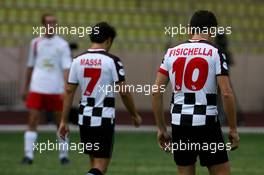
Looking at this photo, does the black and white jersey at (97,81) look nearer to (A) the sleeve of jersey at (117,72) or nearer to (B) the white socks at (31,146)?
(A) the sleeve of jersey at (117,72)

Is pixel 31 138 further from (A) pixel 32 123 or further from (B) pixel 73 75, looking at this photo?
(B) pixel 73 75

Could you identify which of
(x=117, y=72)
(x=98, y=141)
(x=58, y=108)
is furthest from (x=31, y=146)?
(x=117, y=72)

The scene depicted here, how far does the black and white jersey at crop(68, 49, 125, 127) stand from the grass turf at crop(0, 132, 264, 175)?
3087 millimetres

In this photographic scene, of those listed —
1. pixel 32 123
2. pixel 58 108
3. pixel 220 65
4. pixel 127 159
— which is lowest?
pixel 127 159

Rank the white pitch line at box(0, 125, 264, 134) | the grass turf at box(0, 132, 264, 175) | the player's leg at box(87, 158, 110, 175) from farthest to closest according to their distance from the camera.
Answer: the white pitch line at box(0, 125, 264, 134) → the grass turf at box(0, 132, 264, 175) → the player's leg at box(87, 158, 110, 175)

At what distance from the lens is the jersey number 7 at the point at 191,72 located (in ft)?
30.0

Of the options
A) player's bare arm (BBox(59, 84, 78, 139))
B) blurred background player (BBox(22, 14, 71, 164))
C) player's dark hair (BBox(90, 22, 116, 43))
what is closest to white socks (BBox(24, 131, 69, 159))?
blurred background player (BBox(22, 14, 71, 164))

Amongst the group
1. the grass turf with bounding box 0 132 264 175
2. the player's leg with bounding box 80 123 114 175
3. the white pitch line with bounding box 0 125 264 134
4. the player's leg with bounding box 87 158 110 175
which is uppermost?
the player's leg with bounding box 80 123 114 175

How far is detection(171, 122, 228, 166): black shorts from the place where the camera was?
9.15 m

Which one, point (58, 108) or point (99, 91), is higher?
point (99, 91)

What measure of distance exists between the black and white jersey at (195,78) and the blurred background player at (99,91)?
1.39 m

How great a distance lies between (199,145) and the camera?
9188 millimetres

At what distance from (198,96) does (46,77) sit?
6.20 m
